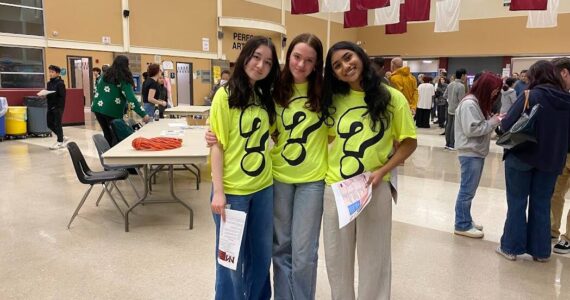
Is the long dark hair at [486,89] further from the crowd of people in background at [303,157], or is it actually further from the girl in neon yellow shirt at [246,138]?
the girl in neon yellow shirt at [246,138]

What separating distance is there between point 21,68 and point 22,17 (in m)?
1.34

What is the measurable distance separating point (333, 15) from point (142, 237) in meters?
19.7

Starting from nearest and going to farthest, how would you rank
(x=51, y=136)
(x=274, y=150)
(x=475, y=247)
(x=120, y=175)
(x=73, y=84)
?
(x=274, y=150)
(x=475, y=247)
(x=120, y=175)
(x=51, y=136)
(x=73, y=84)

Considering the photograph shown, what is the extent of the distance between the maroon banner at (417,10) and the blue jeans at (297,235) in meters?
10.6

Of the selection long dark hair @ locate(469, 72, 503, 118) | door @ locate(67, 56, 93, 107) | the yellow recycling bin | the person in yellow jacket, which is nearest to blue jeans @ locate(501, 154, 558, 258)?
long dark hair @ locate(469, 72, 503, 118)

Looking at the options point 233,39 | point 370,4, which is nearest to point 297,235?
point 370,4

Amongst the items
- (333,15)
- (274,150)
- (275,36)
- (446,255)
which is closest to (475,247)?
(446,255)

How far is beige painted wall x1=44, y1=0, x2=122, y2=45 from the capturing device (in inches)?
461

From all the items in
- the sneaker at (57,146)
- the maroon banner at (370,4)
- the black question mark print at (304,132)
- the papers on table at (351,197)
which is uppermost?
the maroon banner at (370,4)

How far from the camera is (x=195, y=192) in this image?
495 cm

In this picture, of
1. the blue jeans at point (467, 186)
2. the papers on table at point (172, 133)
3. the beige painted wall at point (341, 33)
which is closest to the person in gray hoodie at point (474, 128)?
the blue jeans at point (467, 186)

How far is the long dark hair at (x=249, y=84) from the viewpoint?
1.87 meters

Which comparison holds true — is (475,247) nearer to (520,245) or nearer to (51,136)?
(520,245)

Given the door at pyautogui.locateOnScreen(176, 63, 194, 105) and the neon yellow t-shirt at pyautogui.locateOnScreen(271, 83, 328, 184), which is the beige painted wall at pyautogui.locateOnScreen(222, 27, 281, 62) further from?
the neon yellow t-shirt at pyautogui.locateOnScreen(271, 83, 328, 184)
